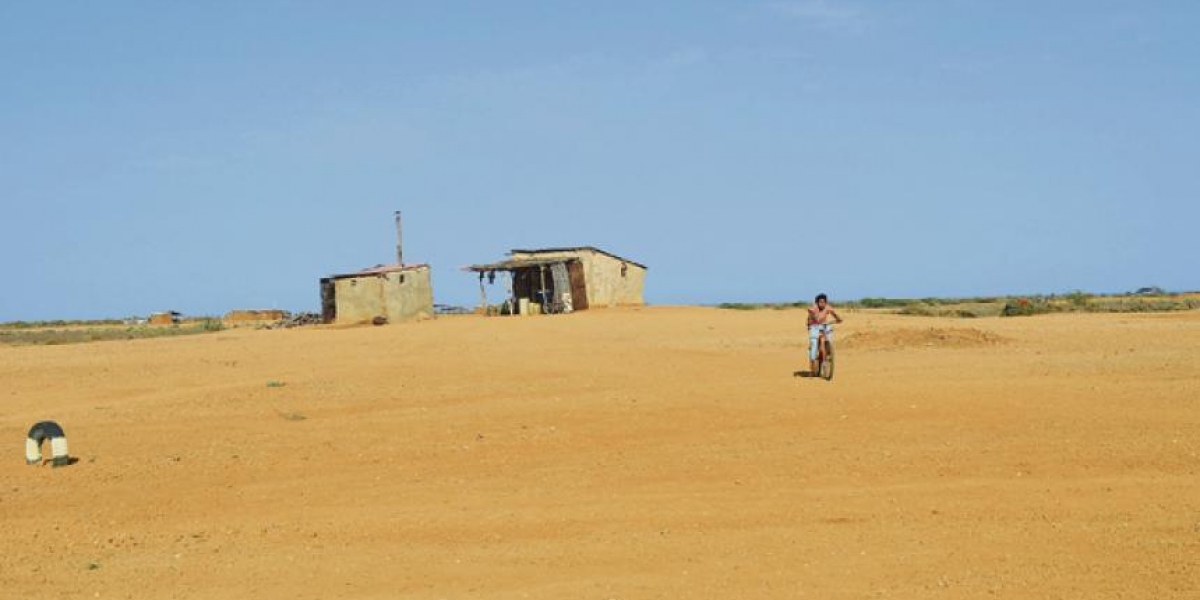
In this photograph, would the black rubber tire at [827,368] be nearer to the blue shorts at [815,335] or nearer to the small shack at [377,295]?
the blue shorts at [815,335]

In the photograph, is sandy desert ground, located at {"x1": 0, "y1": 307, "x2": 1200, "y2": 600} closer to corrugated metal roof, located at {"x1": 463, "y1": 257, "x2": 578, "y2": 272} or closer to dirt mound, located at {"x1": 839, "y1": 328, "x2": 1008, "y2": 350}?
dirt mound, located at {"x1": 839, "y1": 328, "x2": 1008, "y2": 350}

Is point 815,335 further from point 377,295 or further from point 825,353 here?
point 377,295

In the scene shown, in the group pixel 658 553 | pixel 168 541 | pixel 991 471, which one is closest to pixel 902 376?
pixel 991 471

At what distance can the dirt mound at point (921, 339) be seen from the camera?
26875mm

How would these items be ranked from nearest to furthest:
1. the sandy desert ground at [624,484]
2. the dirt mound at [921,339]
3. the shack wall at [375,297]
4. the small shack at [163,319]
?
the sandy desert ground at [624,484], the dirt mound at [921,339], the shack wall at [375,297], the small shack at [163,319]

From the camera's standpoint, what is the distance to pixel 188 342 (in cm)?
3928

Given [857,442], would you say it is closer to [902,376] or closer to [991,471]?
[991,471]

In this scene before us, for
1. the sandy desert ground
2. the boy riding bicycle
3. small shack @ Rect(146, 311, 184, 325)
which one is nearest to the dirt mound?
the sandy desert ground

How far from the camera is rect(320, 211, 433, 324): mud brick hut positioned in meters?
49.8

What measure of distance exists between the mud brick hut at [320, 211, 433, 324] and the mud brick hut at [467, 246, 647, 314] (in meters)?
2.80

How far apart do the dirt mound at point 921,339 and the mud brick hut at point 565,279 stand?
22.5 metres

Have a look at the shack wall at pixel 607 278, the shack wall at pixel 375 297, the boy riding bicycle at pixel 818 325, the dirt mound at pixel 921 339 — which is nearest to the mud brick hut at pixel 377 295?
the shack wall at pixel 375 297

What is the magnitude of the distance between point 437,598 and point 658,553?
1.86 metres

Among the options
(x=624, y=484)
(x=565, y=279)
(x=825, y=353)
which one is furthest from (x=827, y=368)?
(x=565, y=279)
